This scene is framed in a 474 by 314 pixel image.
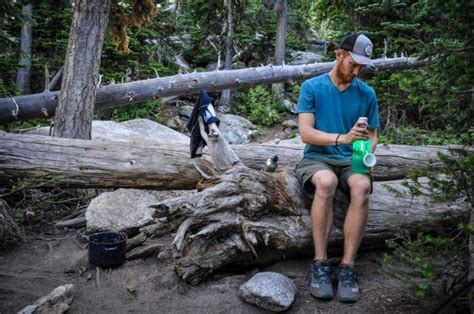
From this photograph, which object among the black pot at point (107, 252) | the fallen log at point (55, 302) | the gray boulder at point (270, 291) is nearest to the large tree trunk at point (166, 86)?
the gray boulder at point (270, 291)

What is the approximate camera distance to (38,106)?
7.33 m

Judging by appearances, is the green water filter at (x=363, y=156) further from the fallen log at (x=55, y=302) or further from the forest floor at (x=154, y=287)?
the fallen log at (x=55, y=302)

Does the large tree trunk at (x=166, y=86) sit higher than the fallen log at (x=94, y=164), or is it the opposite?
the large tree trunk at (x=166, y=86)

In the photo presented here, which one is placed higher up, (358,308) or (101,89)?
(101,89)

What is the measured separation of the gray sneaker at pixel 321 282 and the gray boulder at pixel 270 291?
7.0 inches

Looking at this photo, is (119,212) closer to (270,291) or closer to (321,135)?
(270,291)

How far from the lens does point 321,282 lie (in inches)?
134

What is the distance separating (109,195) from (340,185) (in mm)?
2873

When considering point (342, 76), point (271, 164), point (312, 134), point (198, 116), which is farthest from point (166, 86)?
point (312, 134)

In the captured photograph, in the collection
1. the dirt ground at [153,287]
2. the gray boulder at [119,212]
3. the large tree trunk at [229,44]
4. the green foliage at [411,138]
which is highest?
the large tree trunk at [229,44]

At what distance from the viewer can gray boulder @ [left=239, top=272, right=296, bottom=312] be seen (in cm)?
328

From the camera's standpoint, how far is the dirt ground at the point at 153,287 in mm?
3352

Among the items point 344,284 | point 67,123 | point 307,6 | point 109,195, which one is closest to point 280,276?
point 344,284

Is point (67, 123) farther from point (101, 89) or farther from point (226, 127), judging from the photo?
point (226, 127)
